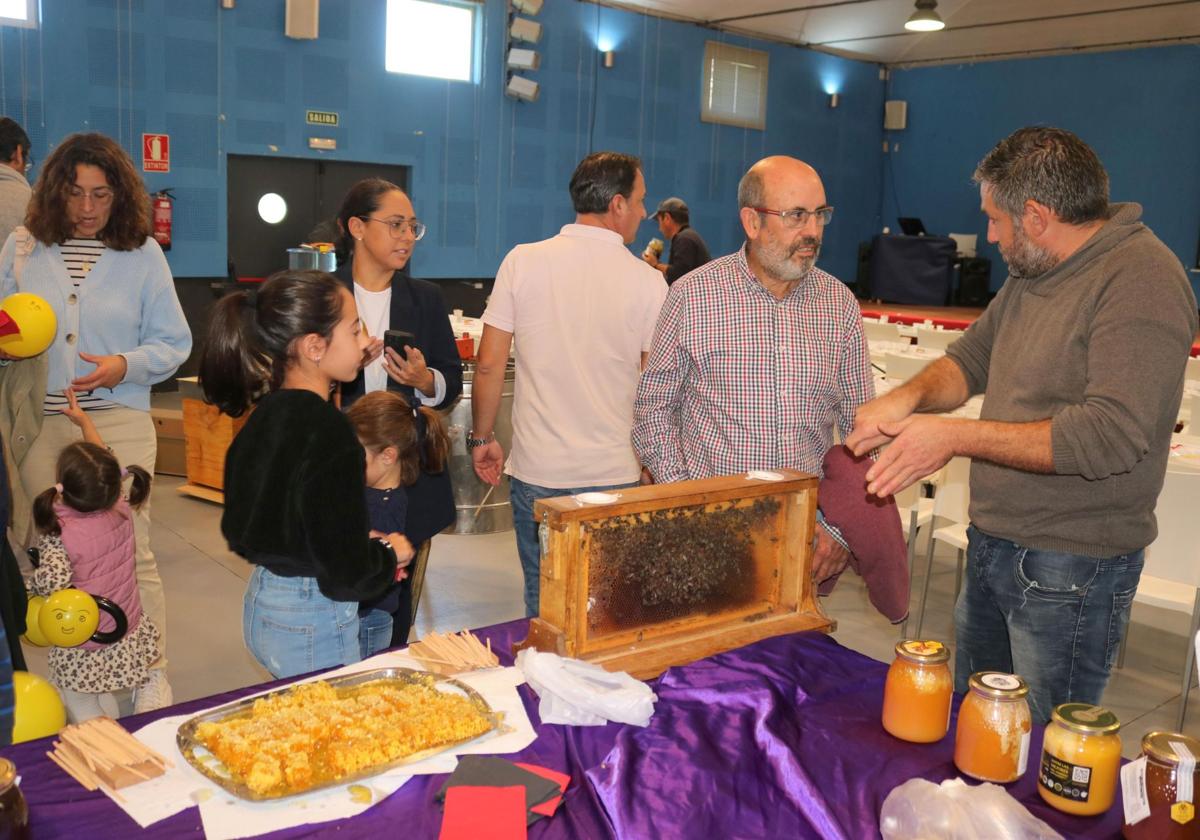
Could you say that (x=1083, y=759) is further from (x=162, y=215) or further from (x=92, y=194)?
(x=162, y=215)

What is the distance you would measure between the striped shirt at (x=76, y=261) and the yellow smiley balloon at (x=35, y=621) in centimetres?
63

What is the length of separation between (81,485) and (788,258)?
6.23 feet

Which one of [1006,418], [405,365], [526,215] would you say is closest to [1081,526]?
[1006,418]

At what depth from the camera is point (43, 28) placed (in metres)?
8.00

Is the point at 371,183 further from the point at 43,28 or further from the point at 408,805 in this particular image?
the point at 43,28

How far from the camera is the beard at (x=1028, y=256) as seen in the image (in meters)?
2.11

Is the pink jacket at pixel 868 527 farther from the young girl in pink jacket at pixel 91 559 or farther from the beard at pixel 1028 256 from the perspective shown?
the young girl in pink jacket at pixel 91 559

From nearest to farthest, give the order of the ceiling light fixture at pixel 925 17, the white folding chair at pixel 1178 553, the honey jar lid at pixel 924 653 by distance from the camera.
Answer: the honey jar lid at pixel 924 653 → the white folding chair at pixel 1178 553 → the ceiling light fixture at pixel 925 17

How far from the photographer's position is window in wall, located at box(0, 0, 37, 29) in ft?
25.7

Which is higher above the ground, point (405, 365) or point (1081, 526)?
point (405, 365)

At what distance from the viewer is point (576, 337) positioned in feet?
10.2

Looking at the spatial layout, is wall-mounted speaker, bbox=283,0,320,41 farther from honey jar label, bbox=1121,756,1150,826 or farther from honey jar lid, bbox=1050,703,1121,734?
honey jar label, bbox=1121,756,1150,826

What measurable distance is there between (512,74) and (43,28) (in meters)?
4.40

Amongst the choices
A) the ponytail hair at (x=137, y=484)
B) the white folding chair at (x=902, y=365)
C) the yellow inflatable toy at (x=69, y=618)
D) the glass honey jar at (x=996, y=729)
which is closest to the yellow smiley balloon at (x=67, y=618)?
the yellow inflatable toy at (x=69, y=618)
